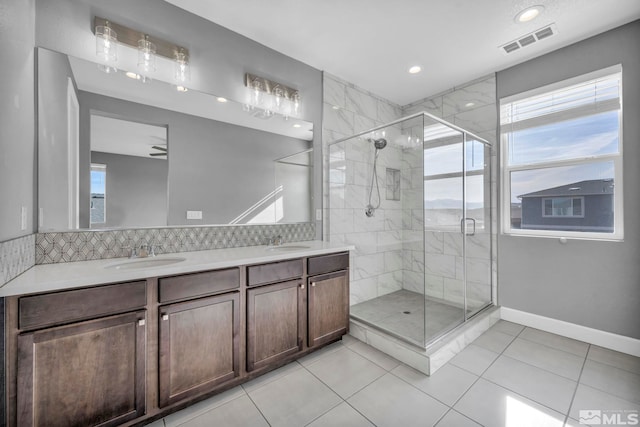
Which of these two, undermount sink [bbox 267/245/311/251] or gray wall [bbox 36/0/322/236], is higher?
gray wall [bbox 36/0/322/236]

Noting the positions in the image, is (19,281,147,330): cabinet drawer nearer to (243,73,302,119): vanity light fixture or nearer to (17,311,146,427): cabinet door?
(17,311,146,427): cabinet door

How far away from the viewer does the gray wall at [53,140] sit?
1562 millimetres

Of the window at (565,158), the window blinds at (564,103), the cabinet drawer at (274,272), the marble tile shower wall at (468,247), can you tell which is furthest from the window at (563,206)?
the cabinet drawer at (274,272)

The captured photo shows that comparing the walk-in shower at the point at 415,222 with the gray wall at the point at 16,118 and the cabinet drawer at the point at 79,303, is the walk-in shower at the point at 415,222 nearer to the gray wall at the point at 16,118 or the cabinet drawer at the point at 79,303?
the cabinet drawer at the point at 79,303

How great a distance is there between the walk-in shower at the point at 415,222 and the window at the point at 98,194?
2.04m

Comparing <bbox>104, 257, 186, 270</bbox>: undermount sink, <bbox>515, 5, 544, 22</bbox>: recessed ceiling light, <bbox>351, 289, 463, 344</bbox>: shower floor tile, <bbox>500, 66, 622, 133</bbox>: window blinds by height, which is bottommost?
<bbox>351, 289, 463, 344</bbox>: shower floor tile

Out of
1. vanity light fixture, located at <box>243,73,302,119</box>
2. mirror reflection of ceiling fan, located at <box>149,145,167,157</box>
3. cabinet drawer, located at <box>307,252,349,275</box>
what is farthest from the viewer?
vanity light fixture, located at <box>243,73,302,119</box>

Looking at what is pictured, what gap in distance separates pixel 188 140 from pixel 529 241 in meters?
3.52

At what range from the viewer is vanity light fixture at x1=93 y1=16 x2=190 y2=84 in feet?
5.72

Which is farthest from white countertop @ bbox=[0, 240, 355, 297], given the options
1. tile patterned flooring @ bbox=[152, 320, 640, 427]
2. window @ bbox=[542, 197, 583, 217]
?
window @ bbox=[542, 197, 583, 217]

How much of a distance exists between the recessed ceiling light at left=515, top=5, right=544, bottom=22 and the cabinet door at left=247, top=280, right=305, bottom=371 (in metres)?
2.84

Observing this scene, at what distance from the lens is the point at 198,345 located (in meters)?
1.59

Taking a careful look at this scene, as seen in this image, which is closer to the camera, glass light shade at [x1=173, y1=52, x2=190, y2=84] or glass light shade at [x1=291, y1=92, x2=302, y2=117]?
glass light shade at [x1=173, y1=52, x2=190, y2=84]

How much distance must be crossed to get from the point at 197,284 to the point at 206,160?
3.51 ft
